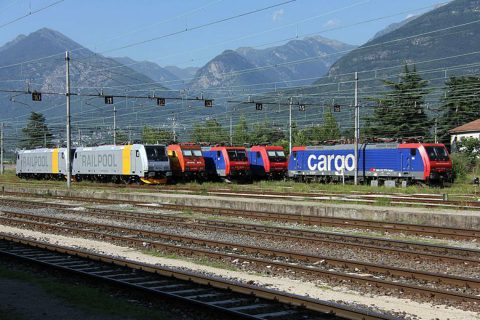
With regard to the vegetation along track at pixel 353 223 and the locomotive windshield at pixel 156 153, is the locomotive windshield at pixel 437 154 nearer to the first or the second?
the vegetation along track at pixel 353 223

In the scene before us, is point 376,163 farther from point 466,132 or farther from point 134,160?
point 466,132

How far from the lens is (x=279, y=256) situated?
45.0ft

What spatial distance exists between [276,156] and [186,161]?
333 inches

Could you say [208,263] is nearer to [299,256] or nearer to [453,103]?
[299,256]

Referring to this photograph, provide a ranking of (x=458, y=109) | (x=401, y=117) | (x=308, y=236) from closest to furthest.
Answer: (x=308, y=236)
(x=401, y=117)
(x=458, y=109)

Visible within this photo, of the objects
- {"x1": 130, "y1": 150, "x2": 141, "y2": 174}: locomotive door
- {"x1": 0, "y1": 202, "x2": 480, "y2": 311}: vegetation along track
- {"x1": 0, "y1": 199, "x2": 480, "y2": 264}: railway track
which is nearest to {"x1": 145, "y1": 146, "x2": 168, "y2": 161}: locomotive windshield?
{"x1": 130, "y1": 150, "x2": 141, "y2": 174}: locomotive door

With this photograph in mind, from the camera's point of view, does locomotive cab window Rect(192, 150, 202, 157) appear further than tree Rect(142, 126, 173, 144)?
No

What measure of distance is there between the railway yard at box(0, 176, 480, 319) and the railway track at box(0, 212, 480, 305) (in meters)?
0.02

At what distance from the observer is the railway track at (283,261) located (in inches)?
396

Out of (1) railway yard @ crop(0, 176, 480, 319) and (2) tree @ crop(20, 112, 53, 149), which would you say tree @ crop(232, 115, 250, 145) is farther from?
(1) railway yard @ crop(0, 176, 480, 319)

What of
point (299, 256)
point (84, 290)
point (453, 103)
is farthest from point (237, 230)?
point (453, 103)

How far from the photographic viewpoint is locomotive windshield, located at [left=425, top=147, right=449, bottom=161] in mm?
35688

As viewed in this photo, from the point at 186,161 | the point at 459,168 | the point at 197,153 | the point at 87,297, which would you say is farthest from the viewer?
the point at 459,168

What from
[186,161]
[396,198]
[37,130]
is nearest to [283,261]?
[396,198]
